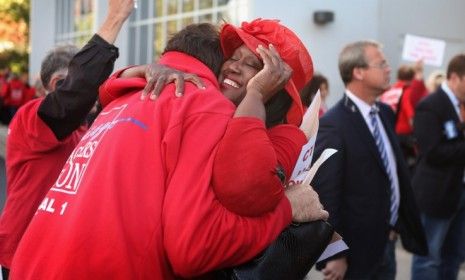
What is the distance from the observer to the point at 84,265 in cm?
190

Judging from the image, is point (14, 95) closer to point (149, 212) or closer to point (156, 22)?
point (156, 22)

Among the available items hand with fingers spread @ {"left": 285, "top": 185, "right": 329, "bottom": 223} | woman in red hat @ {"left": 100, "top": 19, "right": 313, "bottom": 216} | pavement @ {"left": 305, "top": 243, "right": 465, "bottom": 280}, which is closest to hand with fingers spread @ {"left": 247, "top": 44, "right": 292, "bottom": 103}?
woman in red hat @ {"left": 100, "top": 19, "right": 313, "bottom": 216}

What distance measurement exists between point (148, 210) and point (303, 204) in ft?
1.75

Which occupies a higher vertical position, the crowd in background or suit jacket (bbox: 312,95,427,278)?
suit jacket (bbox: 312,95,427,278)

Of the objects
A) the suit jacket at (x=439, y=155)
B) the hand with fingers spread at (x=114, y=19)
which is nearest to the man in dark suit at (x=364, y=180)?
the suit jacket at (x=439, y=155)

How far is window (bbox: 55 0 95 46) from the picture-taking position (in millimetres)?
17391

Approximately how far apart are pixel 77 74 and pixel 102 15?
505 inches

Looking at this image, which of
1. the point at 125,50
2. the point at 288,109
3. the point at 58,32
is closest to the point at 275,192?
the point at 288,109

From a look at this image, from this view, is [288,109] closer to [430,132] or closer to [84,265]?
[84,265]

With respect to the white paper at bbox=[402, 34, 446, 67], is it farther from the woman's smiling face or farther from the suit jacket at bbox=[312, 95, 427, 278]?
the woman's smiling face

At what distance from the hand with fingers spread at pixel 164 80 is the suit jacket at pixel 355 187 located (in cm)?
207

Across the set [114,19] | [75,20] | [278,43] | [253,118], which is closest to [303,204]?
→ [253,118]

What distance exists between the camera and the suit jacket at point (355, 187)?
4109 mm

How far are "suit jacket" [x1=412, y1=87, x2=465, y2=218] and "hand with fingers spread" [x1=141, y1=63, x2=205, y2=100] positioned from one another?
144 inches
